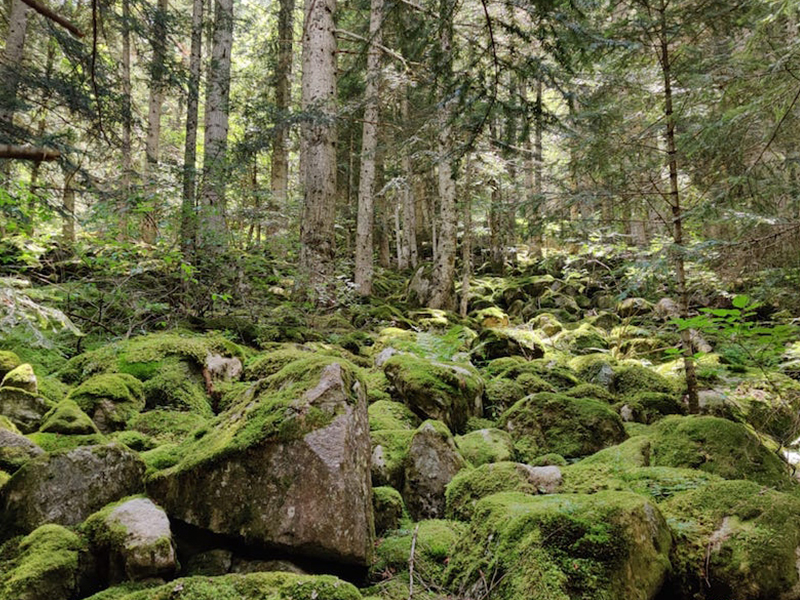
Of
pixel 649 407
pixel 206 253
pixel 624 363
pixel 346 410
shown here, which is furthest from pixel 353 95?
pixel 346 410

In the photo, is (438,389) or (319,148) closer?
(438,389)

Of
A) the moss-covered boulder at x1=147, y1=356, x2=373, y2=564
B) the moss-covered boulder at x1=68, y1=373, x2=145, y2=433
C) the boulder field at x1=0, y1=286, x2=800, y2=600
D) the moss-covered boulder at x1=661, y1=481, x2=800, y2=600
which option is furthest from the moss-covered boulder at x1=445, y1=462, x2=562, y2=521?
the moss-covered boulder at x1=68, y1=373, x2=145, y2=433

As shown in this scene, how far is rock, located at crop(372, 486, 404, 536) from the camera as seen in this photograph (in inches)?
131

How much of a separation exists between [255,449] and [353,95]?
1788 centimetres

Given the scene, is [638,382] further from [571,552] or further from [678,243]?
[571,552]

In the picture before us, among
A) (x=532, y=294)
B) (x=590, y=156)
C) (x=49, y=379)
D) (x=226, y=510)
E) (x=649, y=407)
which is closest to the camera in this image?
(x=226, y=510)

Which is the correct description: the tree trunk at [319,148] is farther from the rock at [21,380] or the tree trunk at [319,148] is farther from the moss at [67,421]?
the moss at [67,421]

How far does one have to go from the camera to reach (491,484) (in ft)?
11.4

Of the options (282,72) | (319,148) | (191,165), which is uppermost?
(282,72)

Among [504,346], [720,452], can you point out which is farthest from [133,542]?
[504,346]

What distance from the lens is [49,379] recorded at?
4.60m

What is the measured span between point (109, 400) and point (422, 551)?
10.2ft

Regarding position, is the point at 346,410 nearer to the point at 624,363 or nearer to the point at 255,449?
the point at 255,449

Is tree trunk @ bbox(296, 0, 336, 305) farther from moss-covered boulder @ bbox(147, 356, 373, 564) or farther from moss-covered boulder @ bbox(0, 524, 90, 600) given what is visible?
moss-covered boulder @ bbox(0, 524, 90, 600)
